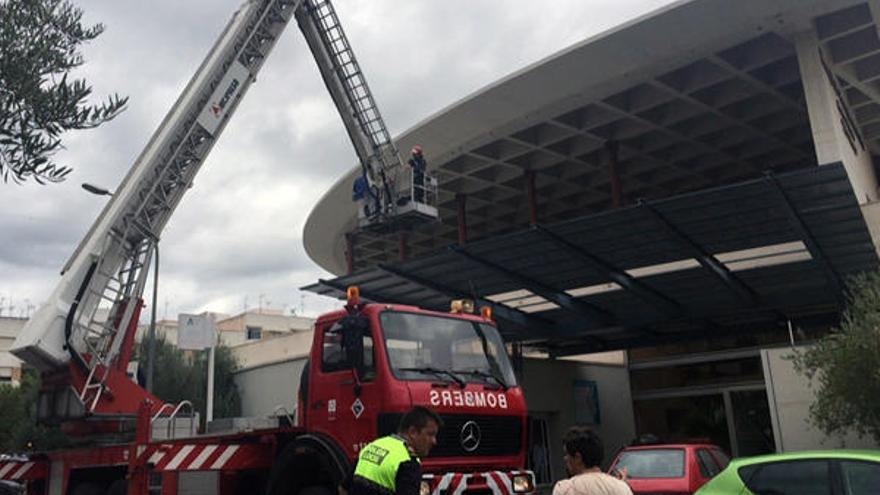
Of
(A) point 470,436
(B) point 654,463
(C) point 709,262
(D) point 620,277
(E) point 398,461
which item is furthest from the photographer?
(D) point 620,277

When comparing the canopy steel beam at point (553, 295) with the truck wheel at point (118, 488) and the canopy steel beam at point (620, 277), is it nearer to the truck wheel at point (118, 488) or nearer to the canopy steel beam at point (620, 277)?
the canopy steel beam at point (620, 277)

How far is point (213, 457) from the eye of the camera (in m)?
8.42

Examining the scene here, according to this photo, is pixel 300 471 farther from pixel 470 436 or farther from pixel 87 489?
pixel 87 489

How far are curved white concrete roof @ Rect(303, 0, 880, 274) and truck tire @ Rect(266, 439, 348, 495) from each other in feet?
39.6

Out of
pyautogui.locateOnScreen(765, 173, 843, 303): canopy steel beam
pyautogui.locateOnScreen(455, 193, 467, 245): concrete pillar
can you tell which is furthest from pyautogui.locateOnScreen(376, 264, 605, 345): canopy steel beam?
pyautogui.locateOnScreen(765, 173, 843, 303): canopy steel beam

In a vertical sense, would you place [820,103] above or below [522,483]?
above

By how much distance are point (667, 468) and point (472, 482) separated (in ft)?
16.3

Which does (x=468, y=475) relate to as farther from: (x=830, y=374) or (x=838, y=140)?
(x=838, y=140)

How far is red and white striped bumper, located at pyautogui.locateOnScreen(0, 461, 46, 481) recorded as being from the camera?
11102mm

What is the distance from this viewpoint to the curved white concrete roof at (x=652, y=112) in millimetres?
15867

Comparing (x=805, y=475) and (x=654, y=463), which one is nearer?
(x=805, y=475)

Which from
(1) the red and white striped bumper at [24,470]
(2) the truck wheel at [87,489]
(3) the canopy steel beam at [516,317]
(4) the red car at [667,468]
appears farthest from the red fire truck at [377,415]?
(3) the canopy steel beam at [516,317]

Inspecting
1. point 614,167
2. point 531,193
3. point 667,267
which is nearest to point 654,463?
point 667,267

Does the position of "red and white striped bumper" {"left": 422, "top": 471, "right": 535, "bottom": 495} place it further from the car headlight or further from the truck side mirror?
the truck side mirror
